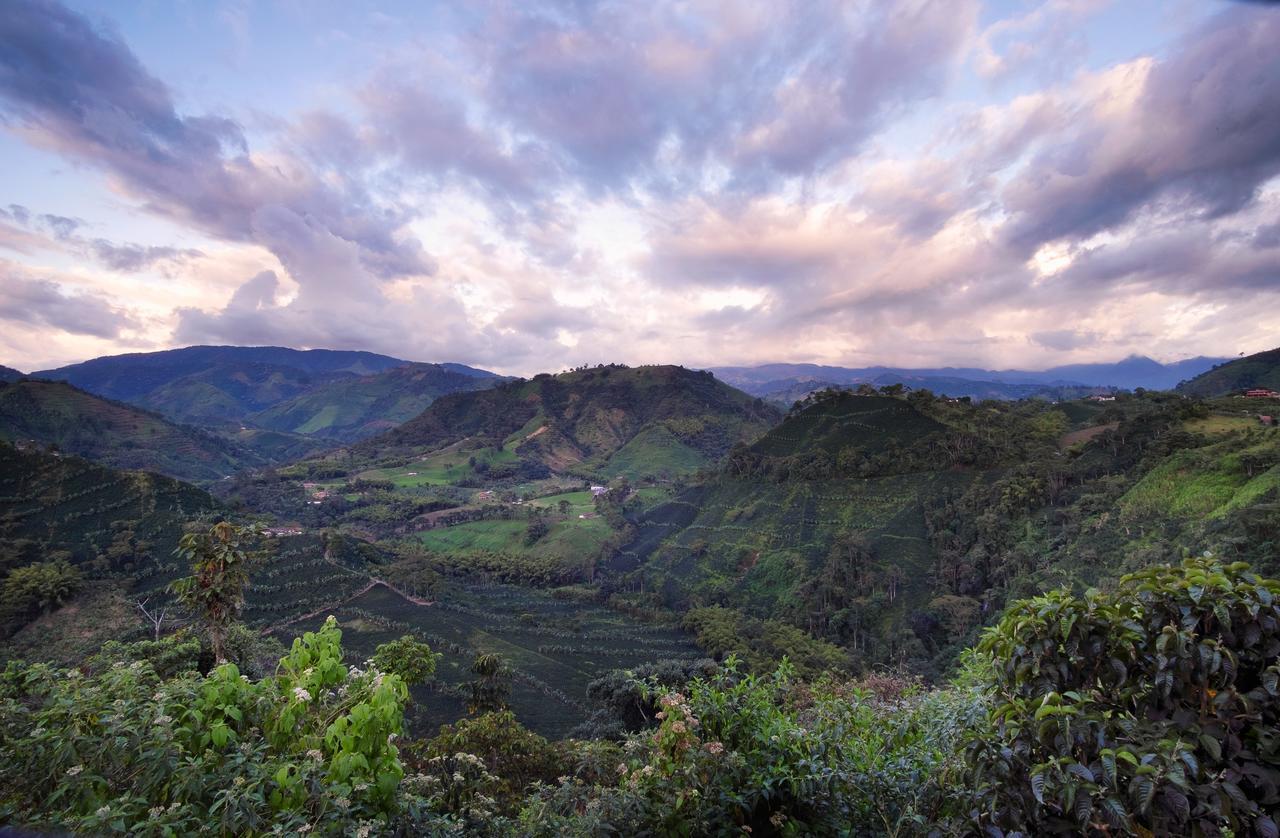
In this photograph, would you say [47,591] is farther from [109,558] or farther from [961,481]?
[961,481]

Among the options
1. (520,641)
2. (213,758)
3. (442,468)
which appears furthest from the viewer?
(442,468)

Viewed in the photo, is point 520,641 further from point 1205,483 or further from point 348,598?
point 1205,483

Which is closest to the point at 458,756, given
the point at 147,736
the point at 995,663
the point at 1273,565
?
the point at 147,736

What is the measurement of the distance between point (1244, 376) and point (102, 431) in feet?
875

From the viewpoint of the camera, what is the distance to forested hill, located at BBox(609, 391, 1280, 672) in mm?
38844

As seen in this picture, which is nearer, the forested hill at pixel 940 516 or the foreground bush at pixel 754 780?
the foreground bush at pixel 754 780

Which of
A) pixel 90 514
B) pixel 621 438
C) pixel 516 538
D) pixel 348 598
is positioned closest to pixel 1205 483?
pixel 348 598

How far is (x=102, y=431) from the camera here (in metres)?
140

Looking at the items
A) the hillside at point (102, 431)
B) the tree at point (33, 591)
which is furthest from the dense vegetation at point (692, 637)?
the hillside at point (102, 431)

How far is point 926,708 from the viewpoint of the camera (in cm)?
711

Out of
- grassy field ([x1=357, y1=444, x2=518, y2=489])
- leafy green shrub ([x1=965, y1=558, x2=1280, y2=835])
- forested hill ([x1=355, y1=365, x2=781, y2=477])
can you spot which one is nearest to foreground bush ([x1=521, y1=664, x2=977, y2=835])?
leafy green shrub ([x1=965, y1=558, x2=1280, y2=835])

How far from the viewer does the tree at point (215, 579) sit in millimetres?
17359

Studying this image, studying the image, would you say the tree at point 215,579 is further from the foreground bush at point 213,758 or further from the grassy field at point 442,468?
the grassy field at point 442,468

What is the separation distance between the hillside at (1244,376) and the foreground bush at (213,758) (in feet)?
453
